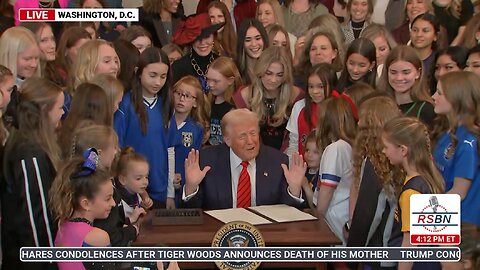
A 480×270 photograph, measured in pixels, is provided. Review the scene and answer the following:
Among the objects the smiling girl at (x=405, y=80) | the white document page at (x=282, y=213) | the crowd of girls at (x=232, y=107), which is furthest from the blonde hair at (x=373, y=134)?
the smiling girl at (x=405, y=80)

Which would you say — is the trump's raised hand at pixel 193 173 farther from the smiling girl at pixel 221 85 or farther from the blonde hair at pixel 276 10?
the blonde hair at pixel 276 10

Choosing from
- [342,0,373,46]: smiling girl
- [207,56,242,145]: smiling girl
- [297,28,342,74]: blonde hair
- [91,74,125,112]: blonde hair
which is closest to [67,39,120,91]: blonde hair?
[91,74,125,112]: blonde hair

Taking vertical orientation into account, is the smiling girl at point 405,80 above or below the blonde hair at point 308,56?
below

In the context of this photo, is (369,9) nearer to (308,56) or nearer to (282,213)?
(308,56)

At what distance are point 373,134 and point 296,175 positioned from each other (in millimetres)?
166

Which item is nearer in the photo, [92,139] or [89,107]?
[92,139]

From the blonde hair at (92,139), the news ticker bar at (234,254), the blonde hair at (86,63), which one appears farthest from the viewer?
the blonde hair at (86,63)

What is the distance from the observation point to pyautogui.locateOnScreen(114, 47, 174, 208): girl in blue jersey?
1.88 m

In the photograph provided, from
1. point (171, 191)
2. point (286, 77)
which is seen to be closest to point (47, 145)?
point (171, 191)

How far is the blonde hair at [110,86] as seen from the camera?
1727mm

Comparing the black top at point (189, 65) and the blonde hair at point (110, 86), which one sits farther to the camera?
the black top at point (189, 65)

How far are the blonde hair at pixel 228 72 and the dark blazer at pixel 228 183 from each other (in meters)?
0.46

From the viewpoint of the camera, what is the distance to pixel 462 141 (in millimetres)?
1558

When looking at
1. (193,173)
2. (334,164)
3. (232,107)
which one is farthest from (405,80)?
(193,173)
